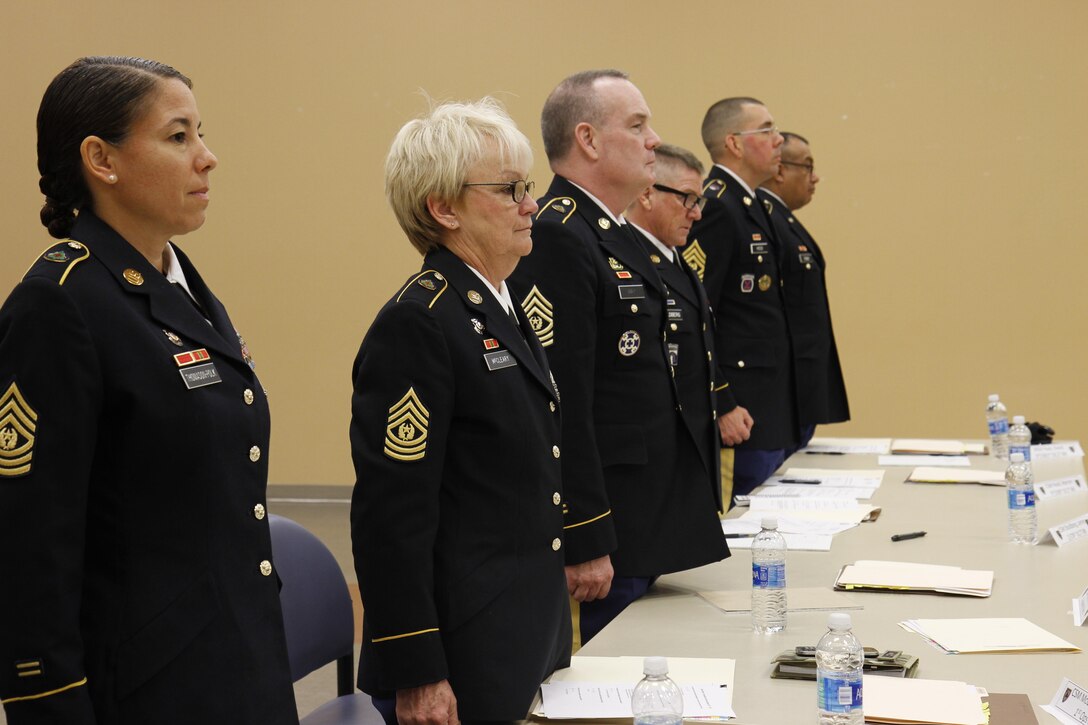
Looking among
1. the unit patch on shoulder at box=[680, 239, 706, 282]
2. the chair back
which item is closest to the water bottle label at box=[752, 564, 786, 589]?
the chair back

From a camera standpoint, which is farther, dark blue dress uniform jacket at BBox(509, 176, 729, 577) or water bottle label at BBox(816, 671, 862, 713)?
dark blue dress uniform jacket at BBox(509, 176, 729, 577)

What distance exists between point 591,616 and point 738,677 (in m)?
0.82

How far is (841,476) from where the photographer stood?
3.59 m

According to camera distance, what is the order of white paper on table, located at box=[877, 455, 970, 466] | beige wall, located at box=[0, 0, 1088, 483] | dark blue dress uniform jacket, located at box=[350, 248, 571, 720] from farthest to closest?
beige wall, located at box=[0, 0, 1088, 483] → white paper on table, located at box=[877, 455, 970, 466] → dark blue dress uniform jacket, located at box=[350, 248, 571, 720]

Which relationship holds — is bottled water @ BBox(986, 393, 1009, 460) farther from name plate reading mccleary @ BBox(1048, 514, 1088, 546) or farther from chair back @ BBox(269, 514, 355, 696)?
chair back @ BBox(269, 514, 355, 696)

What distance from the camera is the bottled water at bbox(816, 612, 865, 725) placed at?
4.96 feet

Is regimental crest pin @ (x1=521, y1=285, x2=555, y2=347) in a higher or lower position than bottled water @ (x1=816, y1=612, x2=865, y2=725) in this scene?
higher

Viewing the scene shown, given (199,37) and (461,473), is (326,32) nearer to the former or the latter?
(199,37)

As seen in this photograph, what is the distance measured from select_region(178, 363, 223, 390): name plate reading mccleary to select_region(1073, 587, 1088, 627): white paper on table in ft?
4.94

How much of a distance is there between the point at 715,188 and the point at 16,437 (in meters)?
3.44

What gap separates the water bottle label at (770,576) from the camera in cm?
209

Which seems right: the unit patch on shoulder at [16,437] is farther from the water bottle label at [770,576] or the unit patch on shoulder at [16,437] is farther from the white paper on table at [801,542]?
the white paper on table at [801,542]

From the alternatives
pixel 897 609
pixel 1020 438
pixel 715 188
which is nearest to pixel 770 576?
pixel 897 609

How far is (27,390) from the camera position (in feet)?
4.44
